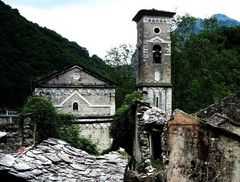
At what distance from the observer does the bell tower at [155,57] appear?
110 ft

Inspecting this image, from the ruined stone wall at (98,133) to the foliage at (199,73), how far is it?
11268 millimetres

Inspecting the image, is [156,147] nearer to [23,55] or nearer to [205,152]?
[205,152]

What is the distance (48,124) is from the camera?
1898 cm

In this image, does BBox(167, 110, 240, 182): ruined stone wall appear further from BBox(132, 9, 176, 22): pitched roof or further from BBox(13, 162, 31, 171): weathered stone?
BBox(132, 9, 176, 22): pitched roof

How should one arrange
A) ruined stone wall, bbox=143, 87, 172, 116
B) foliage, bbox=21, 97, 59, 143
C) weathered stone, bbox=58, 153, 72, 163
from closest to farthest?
1. weathered stone, bbox=58, 153, 72, 163
2. foliage, bbox=21, 97, 59, 143
3. ruined stone wall, bbox=143, 87, 172, 116

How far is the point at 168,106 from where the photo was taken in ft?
113

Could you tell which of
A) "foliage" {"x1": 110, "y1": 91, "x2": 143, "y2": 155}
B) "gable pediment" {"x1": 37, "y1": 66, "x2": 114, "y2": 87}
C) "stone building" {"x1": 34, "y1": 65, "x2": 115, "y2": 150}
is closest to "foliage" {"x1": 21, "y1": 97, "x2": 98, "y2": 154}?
"foliage" {"x1": 110, "y1": 91, "x2": 143, "y2": 155}

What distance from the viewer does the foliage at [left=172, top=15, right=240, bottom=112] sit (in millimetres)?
35125

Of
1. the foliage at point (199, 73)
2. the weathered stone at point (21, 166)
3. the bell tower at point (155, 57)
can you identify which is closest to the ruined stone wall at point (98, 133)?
the bell tower at point (155, 57)

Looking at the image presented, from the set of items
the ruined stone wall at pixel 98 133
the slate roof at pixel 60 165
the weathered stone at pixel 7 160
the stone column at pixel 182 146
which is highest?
the stone column at pixel 182 146

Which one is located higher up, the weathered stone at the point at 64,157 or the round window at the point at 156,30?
the round window at the point at 156,30

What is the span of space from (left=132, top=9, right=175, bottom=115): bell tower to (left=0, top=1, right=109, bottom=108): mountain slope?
705cm

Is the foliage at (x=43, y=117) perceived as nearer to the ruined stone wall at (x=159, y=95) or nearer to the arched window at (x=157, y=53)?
the ruined stone wall at (x=159, y=95)

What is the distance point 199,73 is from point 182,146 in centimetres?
3295
